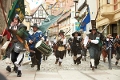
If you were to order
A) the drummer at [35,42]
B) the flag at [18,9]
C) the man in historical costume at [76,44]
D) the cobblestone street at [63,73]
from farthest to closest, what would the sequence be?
the man in historical costume at [76,44] → the drummer at [35,42] → the flag at [18,9] → the cobblestone street at [63,73]

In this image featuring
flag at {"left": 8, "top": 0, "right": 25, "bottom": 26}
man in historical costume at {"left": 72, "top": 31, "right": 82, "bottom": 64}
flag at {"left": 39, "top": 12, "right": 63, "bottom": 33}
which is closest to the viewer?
flag at {"left": 8, "top": 0, "right": 25, "bottom": 26}

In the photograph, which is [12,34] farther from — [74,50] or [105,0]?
[105,0]

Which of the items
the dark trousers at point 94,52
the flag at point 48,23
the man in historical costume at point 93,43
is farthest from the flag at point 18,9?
the dark trousers at point 94,52

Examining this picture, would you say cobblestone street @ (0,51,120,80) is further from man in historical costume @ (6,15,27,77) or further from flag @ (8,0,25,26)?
flag @ (8,0,25,26)

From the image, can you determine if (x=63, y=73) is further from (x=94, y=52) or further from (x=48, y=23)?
(x=48, y=23)

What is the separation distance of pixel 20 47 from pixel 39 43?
171 centimetres

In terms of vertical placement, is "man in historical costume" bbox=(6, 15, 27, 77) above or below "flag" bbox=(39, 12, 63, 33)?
below

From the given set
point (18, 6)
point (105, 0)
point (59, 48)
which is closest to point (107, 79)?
point (18, 6)

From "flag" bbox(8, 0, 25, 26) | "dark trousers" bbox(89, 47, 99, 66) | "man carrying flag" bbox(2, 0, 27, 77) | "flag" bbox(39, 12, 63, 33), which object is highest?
"flag" bbox(8, 0, 25, 26)

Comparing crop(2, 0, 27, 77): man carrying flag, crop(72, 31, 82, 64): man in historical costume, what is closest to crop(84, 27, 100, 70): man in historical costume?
crop(72, 31, 82, 64): man in historical costume

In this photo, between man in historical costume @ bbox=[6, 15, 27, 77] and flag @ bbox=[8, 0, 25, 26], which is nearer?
man in historical costume @ bbox=[6, 15, 27, 77]

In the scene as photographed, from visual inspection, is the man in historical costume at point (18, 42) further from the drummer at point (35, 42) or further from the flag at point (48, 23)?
the flag at point (48, 23)

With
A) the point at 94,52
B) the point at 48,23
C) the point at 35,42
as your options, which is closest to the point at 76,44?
the point at 48,23

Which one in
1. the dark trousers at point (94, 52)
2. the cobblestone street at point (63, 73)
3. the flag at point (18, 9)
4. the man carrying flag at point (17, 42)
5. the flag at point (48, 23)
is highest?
the flag at point (18, 9)
